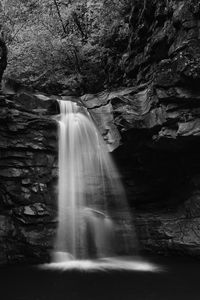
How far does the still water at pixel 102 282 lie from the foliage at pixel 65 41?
895 cm

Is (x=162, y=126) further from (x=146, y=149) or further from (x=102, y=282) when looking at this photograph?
(x=102, y=282)

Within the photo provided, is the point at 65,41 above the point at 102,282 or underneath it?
above

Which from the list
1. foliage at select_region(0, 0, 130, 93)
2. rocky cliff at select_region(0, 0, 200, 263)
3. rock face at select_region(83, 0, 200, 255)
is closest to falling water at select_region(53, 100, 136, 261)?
rocky cliff at select_region(0, 0, 200, 263)

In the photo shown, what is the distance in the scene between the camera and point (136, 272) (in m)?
8.76

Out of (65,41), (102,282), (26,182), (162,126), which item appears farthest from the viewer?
(65,41)

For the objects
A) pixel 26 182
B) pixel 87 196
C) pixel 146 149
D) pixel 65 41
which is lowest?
pixel 87 196

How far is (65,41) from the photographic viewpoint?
1706 centimetres

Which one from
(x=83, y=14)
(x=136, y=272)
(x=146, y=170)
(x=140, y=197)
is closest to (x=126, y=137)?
(x=146, y=170)

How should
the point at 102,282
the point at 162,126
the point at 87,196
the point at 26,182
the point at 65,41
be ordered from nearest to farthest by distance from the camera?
the point at 102,282 → the point at 162,126 → the point at 26,182 → the point at 87,196 → the point at 65,41

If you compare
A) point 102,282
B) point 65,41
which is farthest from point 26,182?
point 65,41

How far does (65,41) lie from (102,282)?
12.9 m

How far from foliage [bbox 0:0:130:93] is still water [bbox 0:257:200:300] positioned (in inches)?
352

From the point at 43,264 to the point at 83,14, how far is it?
14.7 meters

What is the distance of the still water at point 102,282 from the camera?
22.7ft
